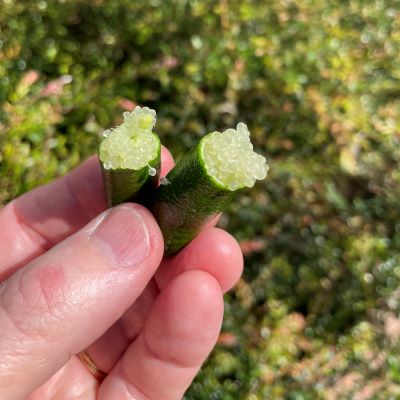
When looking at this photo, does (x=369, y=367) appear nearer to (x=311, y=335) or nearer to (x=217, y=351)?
(x=311, y=335)

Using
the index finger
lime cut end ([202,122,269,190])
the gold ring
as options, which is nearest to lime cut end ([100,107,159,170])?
lime cut end ([202,122,269,190])

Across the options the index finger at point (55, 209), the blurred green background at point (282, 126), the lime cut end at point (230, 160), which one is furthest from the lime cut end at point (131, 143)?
the blurred green background at point (282, 126)

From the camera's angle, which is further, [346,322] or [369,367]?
[346,322]

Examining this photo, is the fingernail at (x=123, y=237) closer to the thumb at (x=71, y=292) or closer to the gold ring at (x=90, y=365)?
the thumb at (x=71, y=292)

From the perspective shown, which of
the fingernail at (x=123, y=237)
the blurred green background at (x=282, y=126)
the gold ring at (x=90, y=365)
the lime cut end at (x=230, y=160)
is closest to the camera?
the lime cut end at (x=230, y=160)

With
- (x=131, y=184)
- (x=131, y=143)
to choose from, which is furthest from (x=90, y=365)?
(x=131, y=143)

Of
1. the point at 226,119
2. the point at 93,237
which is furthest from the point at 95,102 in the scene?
the point at 93,237

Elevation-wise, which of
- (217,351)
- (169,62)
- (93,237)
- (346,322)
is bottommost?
(346,322)
